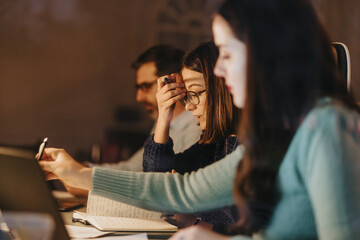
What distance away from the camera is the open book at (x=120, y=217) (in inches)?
43.2

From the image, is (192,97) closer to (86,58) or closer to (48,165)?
(48,165)

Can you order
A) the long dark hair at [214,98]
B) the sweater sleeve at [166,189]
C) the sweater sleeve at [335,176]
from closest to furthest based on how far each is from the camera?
the sweater sleeve at [335,176] → the sweater sleeve at [166,189] → the long dark hair at [214,98]

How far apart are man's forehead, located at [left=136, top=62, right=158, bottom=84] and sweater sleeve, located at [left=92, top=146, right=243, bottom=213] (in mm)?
1231

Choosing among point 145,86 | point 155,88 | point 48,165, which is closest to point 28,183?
point 48,165

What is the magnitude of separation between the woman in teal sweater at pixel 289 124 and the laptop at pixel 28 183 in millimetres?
240

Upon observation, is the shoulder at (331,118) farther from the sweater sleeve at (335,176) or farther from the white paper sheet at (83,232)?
the white paper sheet at (83,232)

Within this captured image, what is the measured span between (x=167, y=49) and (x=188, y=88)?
2.69ft

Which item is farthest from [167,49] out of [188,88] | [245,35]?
[245,35]

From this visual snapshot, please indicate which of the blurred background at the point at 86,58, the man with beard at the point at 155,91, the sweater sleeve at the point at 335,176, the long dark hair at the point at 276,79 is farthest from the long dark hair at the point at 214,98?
the blurred background at the point at 86,58

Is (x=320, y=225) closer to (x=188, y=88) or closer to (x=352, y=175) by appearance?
(x=352, y=175)

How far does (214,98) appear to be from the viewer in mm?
1371

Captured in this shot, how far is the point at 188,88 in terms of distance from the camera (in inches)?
55.6

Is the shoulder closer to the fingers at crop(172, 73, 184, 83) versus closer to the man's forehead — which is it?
the fingers at crop(172, 73, 184, 83)

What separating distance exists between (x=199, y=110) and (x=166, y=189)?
1.60 ft
